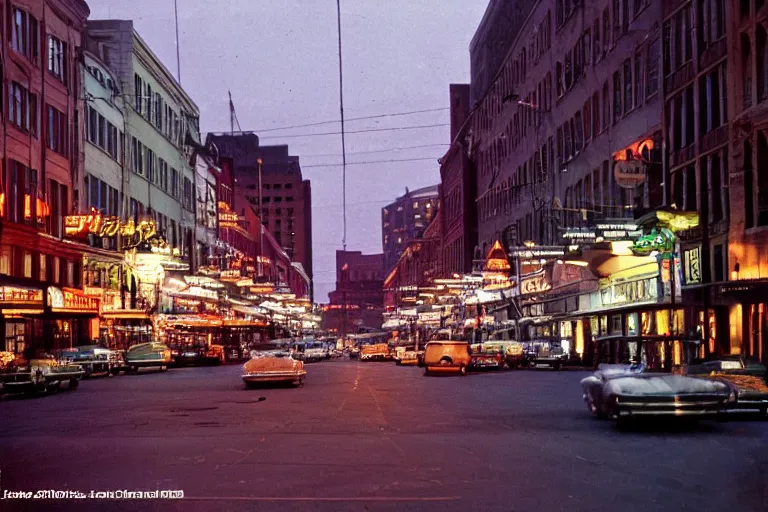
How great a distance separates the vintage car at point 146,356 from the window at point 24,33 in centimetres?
1646

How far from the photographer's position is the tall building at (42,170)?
175ft

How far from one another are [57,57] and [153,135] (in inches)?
977

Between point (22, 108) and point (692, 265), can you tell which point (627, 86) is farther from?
point (22, 108)

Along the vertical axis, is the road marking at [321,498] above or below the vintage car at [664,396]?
below

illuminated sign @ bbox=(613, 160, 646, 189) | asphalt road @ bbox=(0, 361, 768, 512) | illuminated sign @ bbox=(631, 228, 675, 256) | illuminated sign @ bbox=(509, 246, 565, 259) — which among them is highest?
illuminated sign @ bbox=(613, 160, 646, 189)

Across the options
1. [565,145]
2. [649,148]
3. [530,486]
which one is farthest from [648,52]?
[530,486]

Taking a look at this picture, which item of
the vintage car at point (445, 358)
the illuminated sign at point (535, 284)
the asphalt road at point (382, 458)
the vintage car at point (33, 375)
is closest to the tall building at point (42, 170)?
the vintage car at point (33, 375)

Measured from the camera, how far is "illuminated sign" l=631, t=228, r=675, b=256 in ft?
142

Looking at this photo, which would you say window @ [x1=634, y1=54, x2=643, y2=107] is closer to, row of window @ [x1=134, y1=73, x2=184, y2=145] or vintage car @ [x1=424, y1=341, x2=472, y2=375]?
vintage car @ [x1=424, y1=341, x2=472, y2=375]

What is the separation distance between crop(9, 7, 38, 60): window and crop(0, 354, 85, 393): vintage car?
74.4ft

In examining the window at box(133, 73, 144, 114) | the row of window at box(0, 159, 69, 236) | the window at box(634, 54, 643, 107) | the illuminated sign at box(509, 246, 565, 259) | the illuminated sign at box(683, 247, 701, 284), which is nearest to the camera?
the illuminated sign at box(683, 247, 701, 284)

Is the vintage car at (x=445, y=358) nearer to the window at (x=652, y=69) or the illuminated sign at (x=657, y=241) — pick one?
the illuminated sign at (x=657, y=241)

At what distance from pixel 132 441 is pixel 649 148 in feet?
121

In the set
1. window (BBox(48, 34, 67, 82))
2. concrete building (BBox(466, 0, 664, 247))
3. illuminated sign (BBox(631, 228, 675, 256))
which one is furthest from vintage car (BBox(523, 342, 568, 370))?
window (BBox(48, 34, 67, 82))
